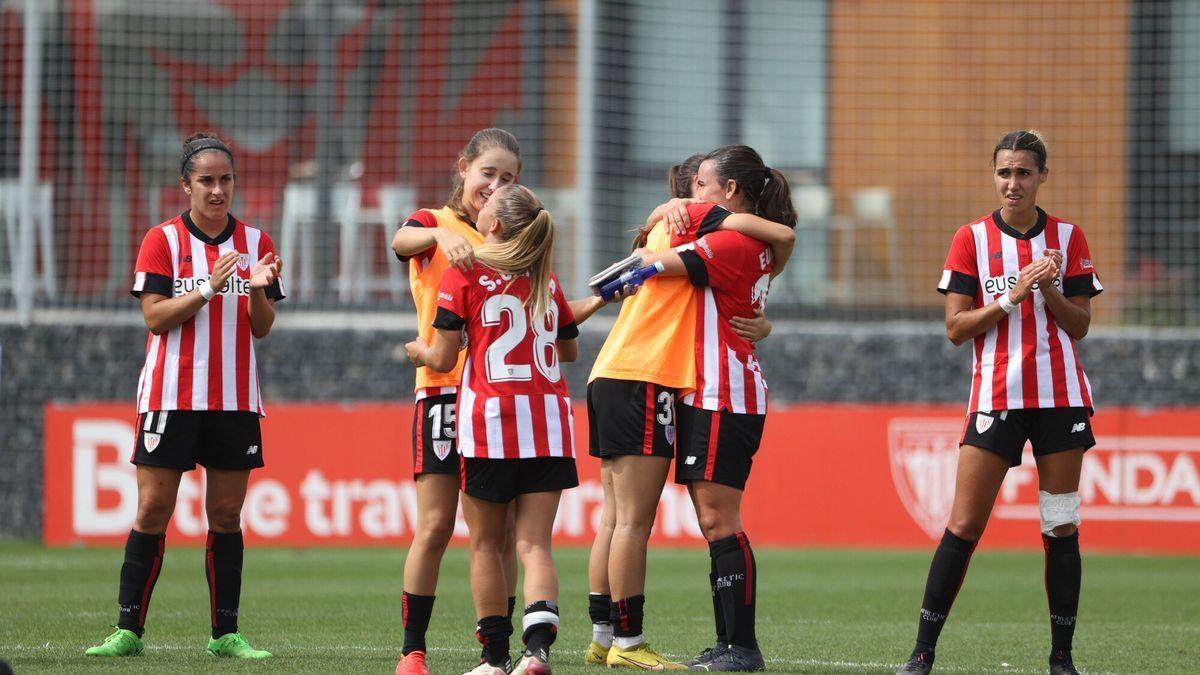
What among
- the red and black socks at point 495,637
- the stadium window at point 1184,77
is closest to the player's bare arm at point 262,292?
the red and black socks at point 495,637

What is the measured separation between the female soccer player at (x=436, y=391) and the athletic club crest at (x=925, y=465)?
22.4 ft

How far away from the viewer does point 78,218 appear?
14.4 m

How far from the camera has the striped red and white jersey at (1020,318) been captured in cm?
585

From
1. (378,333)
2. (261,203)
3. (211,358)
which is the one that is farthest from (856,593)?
(261,203)

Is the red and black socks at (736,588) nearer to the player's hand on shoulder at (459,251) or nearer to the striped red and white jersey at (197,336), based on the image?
the player's hand on shoulder at (459,251)

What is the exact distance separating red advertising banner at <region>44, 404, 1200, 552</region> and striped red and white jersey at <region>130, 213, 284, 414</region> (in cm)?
577

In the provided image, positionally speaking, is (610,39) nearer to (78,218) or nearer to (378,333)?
(378,333)

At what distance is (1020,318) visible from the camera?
591cm

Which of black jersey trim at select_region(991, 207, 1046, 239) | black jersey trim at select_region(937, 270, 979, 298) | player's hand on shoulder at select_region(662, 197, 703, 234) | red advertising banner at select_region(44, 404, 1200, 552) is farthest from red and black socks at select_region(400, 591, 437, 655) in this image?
red advertising banner at select_region(44, 404, 1200, 552)

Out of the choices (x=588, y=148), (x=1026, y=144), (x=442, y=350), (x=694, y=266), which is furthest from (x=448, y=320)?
(x=588, y=148)

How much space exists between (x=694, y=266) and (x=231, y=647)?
231 cm

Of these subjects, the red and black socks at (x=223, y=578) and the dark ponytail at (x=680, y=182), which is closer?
the red and black socks at (x=223, y=578)

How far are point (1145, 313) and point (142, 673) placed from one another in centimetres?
1072

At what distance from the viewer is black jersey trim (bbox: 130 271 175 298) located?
6301 mm
